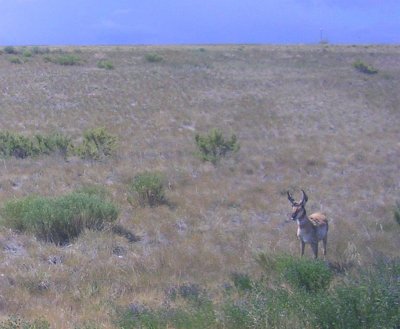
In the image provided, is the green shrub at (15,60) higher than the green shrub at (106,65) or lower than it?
higher

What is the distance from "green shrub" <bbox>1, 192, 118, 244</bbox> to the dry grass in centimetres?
36

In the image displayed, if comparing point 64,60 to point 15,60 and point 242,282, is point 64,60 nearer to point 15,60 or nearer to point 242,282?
point 15,60

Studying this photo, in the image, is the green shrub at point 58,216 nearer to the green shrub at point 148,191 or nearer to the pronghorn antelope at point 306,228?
the green shrub at point 148,191

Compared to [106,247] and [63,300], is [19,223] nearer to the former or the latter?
[106,247]

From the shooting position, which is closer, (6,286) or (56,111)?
(6,286)

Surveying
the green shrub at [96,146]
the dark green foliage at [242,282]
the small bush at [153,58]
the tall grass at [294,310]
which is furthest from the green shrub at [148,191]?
the small bush at [153,58]

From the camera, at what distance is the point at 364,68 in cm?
5425

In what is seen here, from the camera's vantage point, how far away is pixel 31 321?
6.64 metres

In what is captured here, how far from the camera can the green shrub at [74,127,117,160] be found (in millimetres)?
19712

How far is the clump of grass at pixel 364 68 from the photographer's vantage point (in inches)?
2104

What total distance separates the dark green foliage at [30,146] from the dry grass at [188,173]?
178 cm

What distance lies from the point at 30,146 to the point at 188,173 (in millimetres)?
6114

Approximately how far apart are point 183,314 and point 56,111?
26756 millimetres

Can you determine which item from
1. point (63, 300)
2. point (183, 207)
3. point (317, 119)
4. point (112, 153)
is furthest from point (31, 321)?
point (317, 119)
